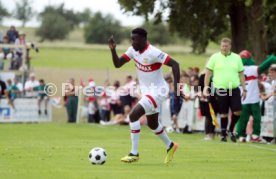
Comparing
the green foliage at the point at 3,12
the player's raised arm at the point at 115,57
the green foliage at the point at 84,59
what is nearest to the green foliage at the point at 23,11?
the green foliage at the point at 3,12

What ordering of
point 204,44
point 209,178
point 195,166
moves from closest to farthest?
1. point 209,178
2. point 195,166
3. point 204,44

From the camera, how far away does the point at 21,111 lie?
3441cm

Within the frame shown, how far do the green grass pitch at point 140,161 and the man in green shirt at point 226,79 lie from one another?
125cm

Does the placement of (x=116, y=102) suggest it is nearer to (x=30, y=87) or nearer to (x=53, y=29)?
(x=30, y=87)

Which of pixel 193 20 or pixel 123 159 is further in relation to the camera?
pixel 193 20

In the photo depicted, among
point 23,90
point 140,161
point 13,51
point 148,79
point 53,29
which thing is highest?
point 53,29

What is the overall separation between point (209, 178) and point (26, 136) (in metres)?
11.7

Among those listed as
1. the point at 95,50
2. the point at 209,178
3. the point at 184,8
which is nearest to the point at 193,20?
the point at 184,8

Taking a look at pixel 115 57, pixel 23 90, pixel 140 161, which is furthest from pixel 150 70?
pixel 23 90

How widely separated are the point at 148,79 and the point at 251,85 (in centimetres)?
724

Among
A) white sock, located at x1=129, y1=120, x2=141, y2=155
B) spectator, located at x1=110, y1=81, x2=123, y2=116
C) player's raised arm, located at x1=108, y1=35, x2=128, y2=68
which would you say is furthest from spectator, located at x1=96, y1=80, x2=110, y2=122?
white sock, located at x1=129, y1=120, x2=141, y2=155

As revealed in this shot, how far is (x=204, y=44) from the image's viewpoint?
38438 millimetres

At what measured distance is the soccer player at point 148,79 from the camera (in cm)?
1485

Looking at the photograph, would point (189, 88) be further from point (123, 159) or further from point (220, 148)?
point (123, 159)
